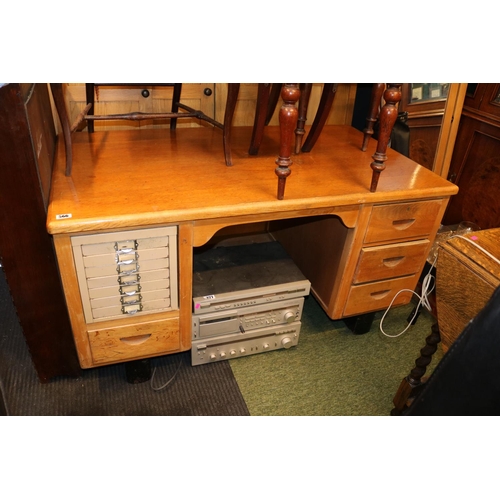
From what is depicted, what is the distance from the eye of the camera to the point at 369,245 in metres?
1.51

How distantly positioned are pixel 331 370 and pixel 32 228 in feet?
3.95

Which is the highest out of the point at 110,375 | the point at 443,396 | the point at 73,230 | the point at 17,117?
the point at 17,117

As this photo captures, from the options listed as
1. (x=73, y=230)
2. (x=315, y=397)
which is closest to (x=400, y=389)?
(x=315, y=397)

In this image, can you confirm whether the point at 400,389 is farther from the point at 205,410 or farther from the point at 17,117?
the point at 17,117

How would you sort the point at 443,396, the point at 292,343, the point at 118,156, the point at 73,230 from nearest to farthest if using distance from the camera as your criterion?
the point at 443,396
the point at 73,230
the point at 118,156
the point at 292,343

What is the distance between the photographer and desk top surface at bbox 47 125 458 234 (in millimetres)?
1166

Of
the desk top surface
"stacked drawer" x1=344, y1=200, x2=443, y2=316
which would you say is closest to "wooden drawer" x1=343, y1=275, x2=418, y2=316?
"stacked drawer" x1=344, y1=200, x2=443, y2=316

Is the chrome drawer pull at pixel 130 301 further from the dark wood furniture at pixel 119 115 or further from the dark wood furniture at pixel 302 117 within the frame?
the dark wood furniture at pixel 302 117

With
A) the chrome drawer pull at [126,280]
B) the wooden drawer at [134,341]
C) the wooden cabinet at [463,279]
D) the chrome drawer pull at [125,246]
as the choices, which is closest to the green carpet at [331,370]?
the wooden drawer at [134,341]

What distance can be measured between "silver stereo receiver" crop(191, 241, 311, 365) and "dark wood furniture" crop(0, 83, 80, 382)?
0.47 metres

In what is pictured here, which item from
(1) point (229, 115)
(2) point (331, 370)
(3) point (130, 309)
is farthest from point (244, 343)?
(1) point (229, 115)

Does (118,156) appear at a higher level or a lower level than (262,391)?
higher

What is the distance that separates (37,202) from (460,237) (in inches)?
45.3

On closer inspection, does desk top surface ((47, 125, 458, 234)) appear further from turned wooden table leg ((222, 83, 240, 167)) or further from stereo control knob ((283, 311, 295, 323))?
Answer: stereo control knob ((283, 311, 295, 323))
